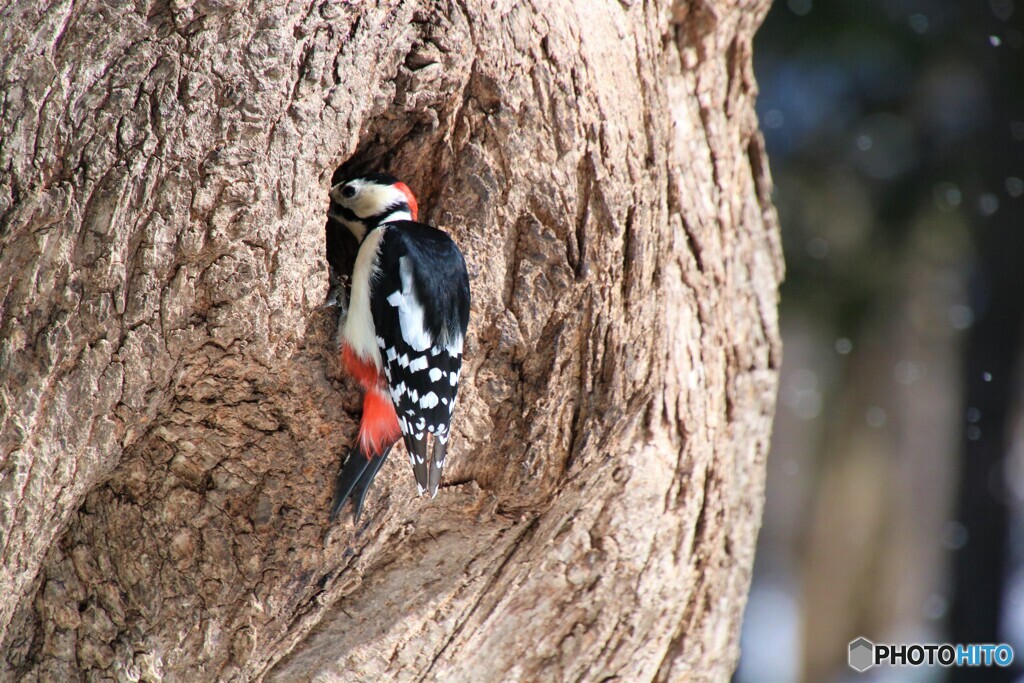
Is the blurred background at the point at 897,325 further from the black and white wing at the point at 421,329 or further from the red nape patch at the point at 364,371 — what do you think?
the red nape patch at the point at 364,371

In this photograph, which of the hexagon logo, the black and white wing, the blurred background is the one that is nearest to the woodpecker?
the black and white wing

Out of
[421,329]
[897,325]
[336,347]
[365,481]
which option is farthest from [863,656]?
[336,347]

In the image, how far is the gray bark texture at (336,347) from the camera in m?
2.07

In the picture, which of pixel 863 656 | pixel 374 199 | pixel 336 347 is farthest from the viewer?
pixel 863 656

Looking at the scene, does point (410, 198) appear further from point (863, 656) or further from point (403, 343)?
point (863, 656)

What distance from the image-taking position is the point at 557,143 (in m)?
2.64

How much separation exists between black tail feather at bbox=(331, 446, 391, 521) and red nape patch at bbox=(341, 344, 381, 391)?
173 mm

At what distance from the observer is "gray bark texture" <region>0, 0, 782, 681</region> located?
6.80 feet

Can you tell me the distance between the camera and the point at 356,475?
241cm

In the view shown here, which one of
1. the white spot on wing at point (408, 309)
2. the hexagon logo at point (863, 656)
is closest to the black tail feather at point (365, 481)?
the white spot on wing at point (408, 309)

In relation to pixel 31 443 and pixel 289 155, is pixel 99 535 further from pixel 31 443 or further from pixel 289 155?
pixel 289 155

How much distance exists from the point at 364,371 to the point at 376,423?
0.14m

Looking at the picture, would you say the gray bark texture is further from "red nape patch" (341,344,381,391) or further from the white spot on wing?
the white spot on wing

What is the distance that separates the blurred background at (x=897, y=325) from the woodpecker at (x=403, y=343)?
546cm
